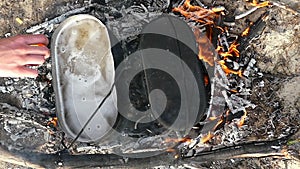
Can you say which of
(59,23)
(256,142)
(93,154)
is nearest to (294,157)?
(256,142)

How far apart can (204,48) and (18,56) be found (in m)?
0.91

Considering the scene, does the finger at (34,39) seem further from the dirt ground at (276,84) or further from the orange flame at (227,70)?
the dirt ground at (276,84)

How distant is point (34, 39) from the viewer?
96.8 inches

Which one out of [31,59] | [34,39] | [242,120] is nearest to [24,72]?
[31,59]

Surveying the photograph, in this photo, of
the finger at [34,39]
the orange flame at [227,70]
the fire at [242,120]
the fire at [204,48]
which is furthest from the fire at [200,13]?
the finger at [34,39]

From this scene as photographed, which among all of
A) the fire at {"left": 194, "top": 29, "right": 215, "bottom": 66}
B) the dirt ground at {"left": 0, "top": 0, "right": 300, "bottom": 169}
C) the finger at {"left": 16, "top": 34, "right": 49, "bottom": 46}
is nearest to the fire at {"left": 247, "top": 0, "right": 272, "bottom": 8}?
the dirt ground at {"left": 0, "top": 0, "right": 300, "bottom": 169}

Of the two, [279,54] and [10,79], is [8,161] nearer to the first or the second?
[10,79]

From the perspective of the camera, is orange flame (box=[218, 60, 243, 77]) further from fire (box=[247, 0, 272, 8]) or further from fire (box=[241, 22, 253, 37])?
fire (box=[247, 0, 272, 8])

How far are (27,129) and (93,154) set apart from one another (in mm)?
417

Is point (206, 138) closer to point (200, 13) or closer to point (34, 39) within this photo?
point (200, 13)

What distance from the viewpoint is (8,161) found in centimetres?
269

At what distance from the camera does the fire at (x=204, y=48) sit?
2.50 metres


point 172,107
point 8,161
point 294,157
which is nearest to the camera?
point 172,107

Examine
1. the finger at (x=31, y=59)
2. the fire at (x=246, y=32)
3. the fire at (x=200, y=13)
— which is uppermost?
the fire at (x=200, y=13)
